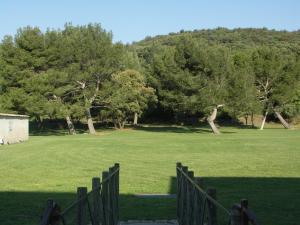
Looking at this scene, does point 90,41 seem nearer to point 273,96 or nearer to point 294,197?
point 273,96

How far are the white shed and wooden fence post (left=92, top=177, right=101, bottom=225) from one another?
120 ft

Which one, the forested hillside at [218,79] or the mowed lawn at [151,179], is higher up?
the forested hillside at [218,79]

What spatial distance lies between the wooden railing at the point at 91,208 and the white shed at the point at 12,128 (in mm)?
34277

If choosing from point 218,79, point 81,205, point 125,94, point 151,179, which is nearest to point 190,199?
point 81,205

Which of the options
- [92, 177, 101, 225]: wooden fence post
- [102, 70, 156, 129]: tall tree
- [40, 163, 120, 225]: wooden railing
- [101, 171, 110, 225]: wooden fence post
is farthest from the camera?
[102, 70, 156, 129]: tall tree

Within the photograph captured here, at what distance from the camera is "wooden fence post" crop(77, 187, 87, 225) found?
5.62 m

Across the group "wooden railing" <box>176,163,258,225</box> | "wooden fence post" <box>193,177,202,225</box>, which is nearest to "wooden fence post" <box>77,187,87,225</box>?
"wooden railing" <box>176,163,258,225</box>

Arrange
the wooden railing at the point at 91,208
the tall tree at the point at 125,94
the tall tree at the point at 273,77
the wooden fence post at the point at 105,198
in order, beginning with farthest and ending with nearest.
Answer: the tall tree at the point at 273,77, the tall tree at the point at 125,94, the wooden fence post at the point at 105,198, the wooden railing at the point at 91,208

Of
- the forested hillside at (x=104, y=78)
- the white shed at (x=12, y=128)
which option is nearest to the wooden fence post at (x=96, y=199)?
the white shed at (x=12, y=128)

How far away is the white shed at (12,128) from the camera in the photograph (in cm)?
4341

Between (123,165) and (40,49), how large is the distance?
36.6m

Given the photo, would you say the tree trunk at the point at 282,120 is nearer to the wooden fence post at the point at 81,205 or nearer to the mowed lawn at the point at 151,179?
the mowed lawn at the point at 151,179

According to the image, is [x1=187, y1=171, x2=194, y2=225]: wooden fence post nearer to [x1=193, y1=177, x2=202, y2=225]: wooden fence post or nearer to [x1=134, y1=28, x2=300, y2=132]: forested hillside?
[x1=193, y1=177, x2=202, y2=225]: wooden fence post

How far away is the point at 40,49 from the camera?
5794 centimetres
